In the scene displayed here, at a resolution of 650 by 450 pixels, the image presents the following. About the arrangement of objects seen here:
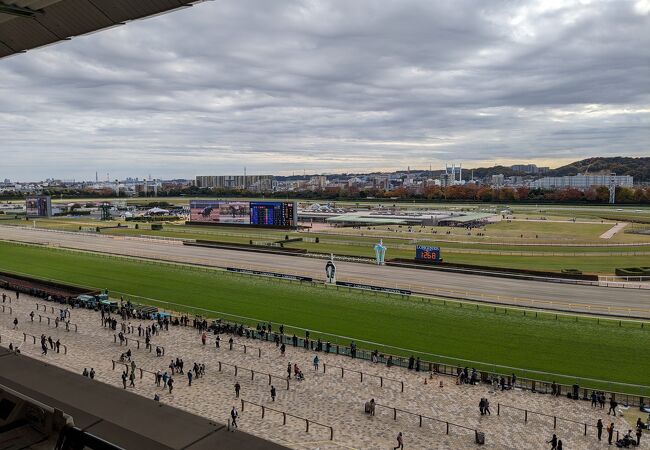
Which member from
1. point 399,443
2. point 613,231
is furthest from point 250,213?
point 399,443

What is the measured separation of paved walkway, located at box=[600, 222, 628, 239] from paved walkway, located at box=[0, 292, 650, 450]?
205 ft

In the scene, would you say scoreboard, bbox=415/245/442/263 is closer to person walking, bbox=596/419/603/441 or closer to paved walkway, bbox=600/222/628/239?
person walking, bbox=596/419/603/441

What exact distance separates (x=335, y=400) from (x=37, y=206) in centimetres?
11789

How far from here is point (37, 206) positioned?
381ft

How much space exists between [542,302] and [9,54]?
36.0 metres

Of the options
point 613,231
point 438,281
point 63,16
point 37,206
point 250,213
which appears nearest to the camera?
point 63,16

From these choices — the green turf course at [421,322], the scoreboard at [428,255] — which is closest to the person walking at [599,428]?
the green turf course at [421,322]

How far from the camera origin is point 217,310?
116ft

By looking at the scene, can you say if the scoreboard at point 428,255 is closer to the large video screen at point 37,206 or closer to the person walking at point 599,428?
the person walking at point 599,428

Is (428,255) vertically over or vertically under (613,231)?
over

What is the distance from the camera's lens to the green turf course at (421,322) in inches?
1015

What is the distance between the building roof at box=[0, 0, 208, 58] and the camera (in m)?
9.12

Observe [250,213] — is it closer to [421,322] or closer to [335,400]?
[421,322]

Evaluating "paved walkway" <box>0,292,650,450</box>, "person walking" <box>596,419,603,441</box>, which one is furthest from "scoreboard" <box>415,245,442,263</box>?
"person walking" <box>596,419,603,441</box>
